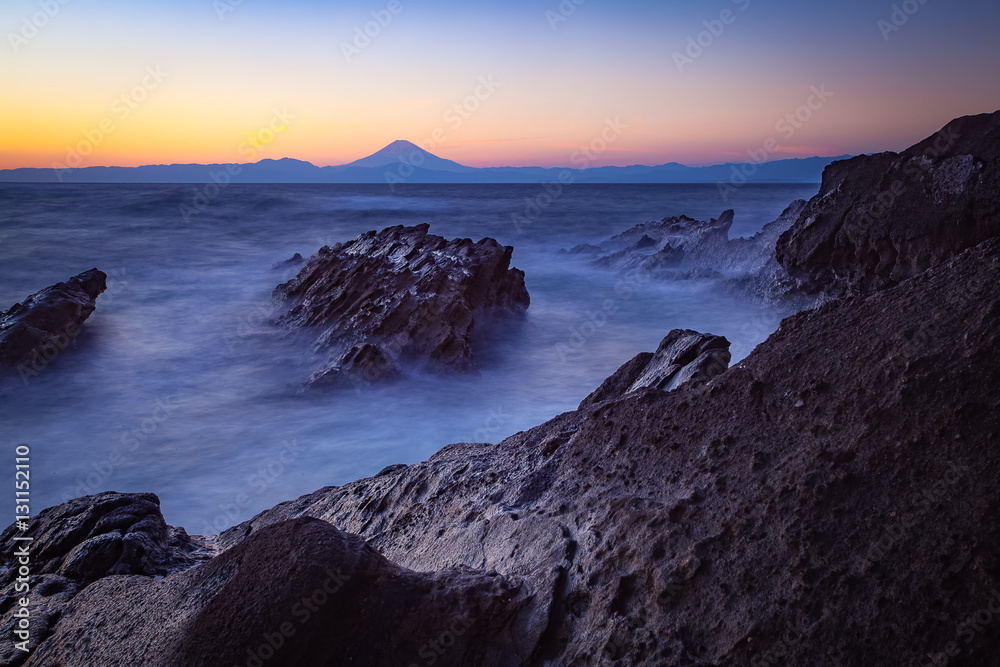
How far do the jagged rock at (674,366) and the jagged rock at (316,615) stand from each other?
185cm

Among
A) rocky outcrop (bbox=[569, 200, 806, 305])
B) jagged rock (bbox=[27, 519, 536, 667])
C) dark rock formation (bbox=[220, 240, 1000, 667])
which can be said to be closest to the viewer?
dark rock formation (bbox=[220, 240, 1000, 667])

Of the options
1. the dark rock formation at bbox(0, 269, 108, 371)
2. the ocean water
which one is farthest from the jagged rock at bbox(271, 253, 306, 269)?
the dark rock formation at bbox(0, 269, 108, 371)

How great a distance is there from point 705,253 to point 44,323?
14.5m

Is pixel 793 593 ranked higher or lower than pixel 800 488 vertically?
lower

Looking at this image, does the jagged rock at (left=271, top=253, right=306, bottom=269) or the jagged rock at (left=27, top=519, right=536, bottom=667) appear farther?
the jagged rock at (left=271, top=253, right=306, bottom=269)

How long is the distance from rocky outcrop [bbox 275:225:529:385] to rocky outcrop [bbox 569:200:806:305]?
192 inches

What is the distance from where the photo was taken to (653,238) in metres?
20.4

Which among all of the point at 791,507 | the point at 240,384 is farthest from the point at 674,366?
the point at 240,384

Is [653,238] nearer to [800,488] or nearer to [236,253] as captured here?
[236,253]

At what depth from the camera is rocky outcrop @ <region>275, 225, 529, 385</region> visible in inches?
395

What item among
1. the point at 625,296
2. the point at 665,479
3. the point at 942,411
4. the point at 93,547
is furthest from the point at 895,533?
the point at 625,296

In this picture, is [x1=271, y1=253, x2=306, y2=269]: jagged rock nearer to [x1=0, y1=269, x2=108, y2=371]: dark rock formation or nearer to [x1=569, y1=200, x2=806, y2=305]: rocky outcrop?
[x1=0, y1=269, x2=108, y2=371]: dark rock formation

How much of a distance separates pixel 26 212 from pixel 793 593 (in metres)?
35.0

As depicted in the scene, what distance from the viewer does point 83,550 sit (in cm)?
369
